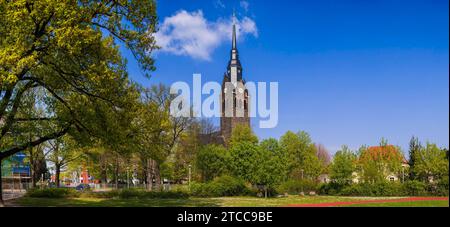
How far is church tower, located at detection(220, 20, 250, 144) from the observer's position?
123 m

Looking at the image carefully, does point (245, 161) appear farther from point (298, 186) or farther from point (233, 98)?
point (233, 98)

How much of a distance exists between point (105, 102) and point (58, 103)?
11.7 feet

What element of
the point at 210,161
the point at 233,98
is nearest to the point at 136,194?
the point at 210,161

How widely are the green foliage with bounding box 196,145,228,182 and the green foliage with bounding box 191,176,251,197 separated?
8.61m

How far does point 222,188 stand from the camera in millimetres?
49531

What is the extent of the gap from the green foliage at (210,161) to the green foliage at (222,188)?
8611mm

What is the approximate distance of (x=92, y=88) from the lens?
22969 mm

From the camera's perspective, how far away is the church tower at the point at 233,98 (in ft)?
404

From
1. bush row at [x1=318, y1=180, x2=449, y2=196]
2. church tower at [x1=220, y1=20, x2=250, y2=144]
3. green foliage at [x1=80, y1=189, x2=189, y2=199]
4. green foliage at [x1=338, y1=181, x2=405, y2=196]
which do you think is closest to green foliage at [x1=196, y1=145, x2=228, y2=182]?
green foliage at [x1=80, y1=189, x2=189, y2=199]

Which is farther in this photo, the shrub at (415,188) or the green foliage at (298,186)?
the green foliage at (298,186)

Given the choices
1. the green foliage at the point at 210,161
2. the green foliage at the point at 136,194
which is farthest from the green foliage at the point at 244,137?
the green foliage at the point at 136,194

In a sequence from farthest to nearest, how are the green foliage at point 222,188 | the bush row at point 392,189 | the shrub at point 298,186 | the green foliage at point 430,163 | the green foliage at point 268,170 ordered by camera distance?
the shrub at point 298,186, the green foliage at point 430,163, the bush row at point 392,189, the green foliage at point 268,170, the green foliage at point 222,188

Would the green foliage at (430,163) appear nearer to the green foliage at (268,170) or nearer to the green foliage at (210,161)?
the green foliage at (268,170)
